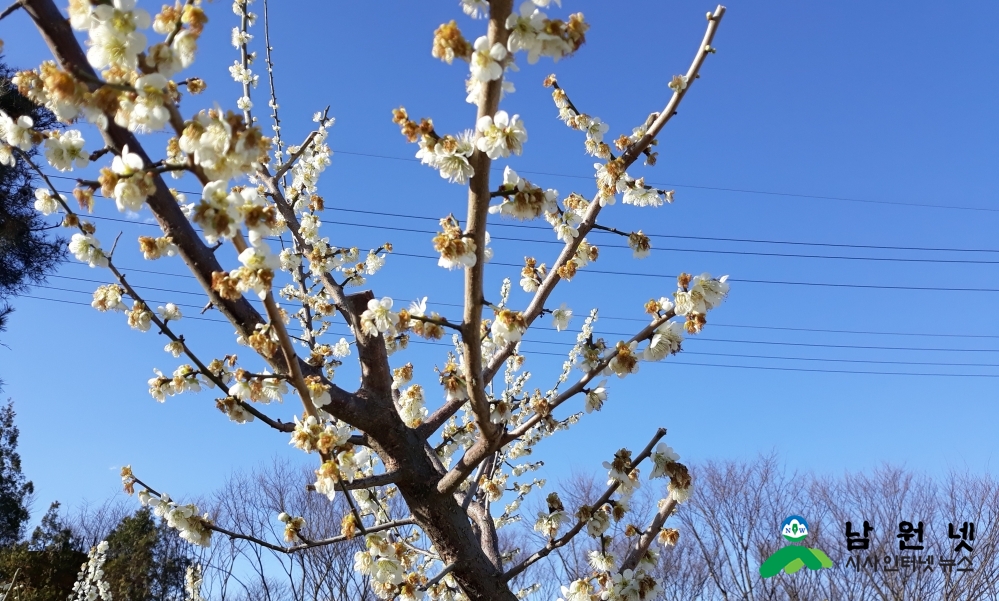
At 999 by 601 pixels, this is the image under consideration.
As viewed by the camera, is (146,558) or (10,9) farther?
(146,558)

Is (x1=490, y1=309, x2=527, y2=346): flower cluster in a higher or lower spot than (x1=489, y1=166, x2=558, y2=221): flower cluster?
lower

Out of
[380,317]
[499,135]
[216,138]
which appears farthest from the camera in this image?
[380,317]

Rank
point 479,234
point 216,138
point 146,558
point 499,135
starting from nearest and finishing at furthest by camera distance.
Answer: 1. point 216,138
2. point 499,135
3. point 479,234
4. point 146,558

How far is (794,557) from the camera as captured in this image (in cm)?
1386

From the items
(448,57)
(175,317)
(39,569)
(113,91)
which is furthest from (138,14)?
(39,569)

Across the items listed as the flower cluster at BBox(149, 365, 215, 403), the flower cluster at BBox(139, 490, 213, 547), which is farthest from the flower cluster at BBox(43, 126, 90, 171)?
the flower cluster at BBox(139, 490, 213, 547)

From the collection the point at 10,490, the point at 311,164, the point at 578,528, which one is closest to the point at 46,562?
the point at 10,490

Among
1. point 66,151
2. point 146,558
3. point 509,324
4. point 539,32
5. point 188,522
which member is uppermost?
point 146,558

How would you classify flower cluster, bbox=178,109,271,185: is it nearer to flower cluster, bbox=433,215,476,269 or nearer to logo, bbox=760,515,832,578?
flower cluster, bbox=433,215,476,269

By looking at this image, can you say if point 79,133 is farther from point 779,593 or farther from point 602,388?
point 779,593

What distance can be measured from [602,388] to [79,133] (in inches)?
71.7

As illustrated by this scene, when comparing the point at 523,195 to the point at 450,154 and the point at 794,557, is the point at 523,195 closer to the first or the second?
the point at 450,154

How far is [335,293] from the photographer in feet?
11.5

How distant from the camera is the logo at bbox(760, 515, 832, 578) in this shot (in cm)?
1366
